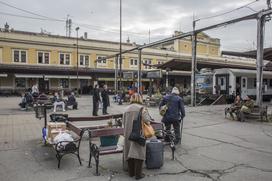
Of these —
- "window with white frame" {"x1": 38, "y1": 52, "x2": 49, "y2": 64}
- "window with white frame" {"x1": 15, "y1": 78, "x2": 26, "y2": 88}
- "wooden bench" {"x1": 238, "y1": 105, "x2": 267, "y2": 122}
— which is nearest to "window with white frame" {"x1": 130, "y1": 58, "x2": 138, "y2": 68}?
"window with white frame" {"x1": 38, "y1": 52, "x2": 49, "y2": 64}

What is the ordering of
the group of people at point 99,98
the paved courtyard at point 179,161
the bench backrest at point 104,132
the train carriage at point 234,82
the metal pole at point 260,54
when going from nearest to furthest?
1. the paved courtyard at point 179,161
2. the bench backrest at point 104,132
3. the metal pole at point 260,54
4. the group of people at point 99,98
5. the train carriage at point 234,82

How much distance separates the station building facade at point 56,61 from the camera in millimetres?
42062

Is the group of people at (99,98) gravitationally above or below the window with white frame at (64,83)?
below

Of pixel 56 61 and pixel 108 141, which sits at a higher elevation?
pixel 56 61

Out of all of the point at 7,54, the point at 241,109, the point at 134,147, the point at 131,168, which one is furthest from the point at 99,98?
the point at 7,54

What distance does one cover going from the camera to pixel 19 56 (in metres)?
43.5

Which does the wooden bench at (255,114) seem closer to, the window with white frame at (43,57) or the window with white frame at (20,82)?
the window with white frame at (20,82)

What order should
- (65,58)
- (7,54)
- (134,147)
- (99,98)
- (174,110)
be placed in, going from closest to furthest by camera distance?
1. (134,147)
2. (174,110)
3. (99,98)
4. (7,54)
5. (65,58)

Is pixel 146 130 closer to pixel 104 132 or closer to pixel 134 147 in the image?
pixel 134 147

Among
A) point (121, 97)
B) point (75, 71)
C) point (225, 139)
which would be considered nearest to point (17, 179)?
point (225, 139)

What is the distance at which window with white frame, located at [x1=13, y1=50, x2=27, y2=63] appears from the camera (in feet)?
141

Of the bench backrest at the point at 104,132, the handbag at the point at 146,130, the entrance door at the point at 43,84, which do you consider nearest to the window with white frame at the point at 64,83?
the entrance door at the point at 43,84

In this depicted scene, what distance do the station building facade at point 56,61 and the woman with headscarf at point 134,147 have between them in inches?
1299

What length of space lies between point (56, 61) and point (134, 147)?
144 ft
